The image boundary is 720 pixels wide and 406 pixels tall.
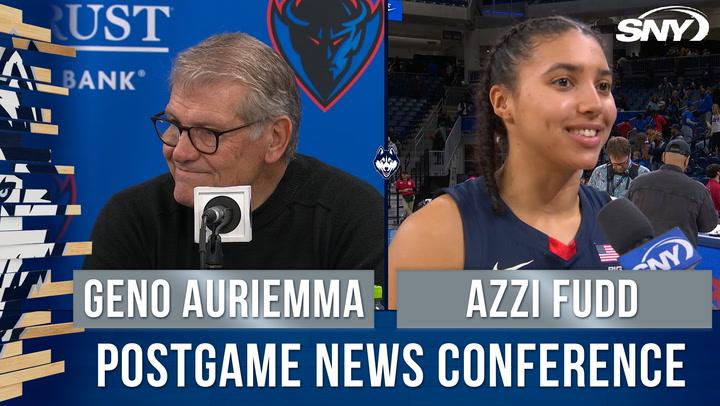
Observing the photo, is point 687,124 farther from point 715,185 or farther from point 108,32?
point 108,32

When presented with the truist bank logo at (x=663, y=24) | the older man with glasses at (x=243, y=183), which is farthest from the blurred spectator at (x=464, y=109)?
the older man with glasses at (x=243, y=183)

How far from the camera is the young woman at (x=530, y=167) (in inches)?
72.9

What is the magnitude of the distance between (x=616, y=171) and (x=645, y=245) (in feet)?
3.79

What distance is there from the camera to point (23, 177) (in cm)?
179

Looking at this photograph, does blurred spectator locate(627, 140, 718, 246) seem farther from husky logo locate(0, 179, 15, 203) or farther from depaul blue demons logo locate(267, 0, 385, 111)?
husky logo locate(0, 179, 15, 203)

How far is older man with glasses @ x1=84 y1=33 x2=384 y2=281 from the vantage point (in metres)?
2.02

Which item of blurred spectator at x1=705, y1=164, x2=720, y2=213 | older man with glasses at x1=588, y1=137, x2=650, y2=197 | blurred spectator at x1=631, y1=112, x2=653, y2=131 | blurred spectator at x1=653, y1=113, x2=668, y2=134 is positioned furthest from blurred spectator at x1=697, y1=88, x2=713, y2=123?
older man with glasses at x1=588, y1=137, x2=650, y2=197

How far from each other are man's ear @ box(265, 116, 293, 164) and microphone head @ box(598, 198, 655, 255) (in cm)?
85

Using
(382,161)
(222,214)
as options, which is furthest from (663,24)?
(222,214)

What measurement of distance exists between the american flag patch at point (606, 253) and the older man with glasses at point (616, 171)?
509mm

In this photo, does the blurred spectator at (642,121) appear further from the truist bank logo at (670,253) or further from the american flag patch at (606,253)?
the truist bank logo at (670,253)

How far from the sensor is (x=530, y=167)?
1.91 metres

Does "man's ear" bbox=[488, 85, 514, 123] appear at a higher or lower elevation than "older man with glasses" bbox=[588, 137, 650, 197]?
higher

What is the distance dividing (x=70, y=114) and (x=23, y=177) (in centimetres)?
A: 29
